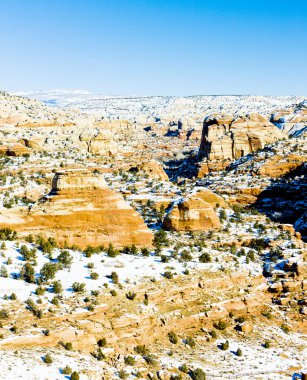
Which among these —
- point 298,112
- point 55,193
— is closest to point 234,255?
point 55,193

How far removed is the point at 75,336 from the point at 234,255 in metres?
14.3

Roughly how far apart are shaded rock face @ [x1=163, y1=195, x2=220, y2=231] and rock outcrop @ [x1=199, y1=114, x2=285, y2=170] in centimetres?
4068

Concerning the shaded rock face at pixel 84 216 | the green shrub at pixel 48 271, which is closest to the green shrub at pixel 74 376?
the green shrub at pixel 48 271

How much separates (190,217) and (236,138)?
46562mm

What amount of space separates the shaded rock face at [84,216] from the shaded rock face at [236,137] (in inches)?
1932

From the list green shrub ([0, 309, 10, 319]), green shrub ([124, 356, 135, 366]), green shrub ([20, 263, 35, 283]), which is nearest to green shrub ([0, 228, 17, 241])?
green shrub ([20, 263, 35, 283])

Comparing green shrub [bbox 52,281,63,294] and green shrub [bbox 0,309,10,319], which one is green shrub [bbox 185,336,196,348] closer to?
green shrub [bbox 52,281,63,294]

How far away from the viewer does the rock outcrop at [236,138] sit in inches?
2985

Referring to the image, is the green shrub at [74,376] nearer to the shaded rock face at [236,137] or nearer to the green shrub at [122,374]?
the green shrub at [122,374]

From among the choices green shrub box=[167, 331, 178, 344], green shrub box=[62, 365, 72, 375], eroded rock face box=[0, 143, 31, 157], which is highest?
eroded rock face box=[0, 143, 31, 157]

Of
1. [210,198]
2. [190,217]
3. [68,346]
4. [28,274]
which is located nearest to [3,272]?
[28,274]

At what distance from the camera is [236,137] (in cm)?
7625

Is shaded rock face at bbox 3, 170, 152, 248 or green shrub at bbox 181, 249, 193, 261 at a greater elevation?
shaded rock face at bbox 3, 170, 152, 248

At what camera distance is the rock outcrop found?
75812 millimetres
